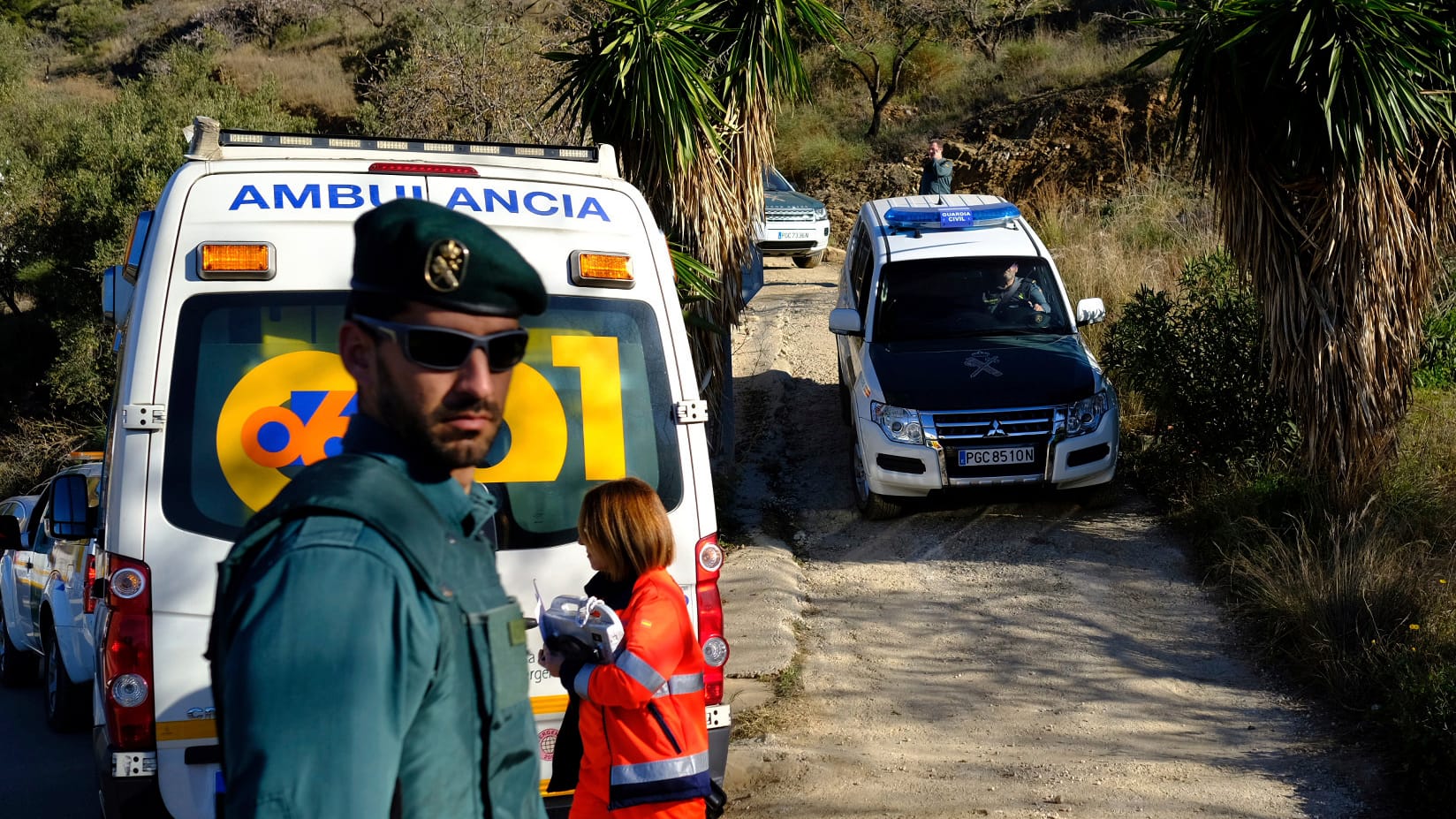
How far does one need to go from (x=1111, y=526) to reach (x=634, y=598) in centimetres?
681

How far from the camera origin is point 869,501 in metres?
10.2

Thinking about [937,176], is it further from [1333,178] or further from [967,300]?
[1333,178]

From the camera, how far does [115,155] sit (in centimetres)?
2005

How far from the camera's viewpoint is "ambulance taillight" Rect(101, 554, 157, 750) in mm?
3826

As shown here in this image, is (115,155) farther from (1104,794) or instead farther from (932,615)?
(1104,794)

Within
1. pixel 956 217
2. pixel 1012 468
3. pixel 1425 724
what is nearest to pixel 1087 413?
pixel 1012 468

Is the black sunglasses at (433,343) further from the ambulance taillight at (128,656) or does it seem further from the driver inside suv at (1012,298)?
the driver inside suv at (1012,298)

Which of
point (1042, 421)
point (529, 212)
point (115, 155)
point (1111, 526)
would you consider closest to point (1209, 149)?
point (1042, 421)

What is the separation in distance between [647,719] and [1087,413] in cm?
681

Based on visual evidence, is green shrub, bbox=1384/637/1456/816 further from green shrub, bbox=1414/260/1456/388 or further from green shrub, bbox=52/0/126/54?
green shrub, bbox=52/0/126/54

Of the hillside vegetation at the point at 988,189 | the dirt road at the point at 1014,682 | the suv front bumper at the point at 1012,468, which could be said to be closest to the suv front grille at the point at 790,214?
the hillside vegetation at the point at 988,189

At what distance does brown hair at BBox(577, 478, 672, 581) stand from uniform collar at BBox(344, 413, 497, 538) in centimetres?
198

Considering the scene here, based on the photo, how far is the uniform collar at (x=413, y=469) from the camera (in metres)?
1.71

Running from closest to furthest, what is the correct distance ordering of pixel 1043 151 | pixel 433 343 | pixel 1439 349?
pixel 433 343
pixel 1439 349
pixel 1043 151
